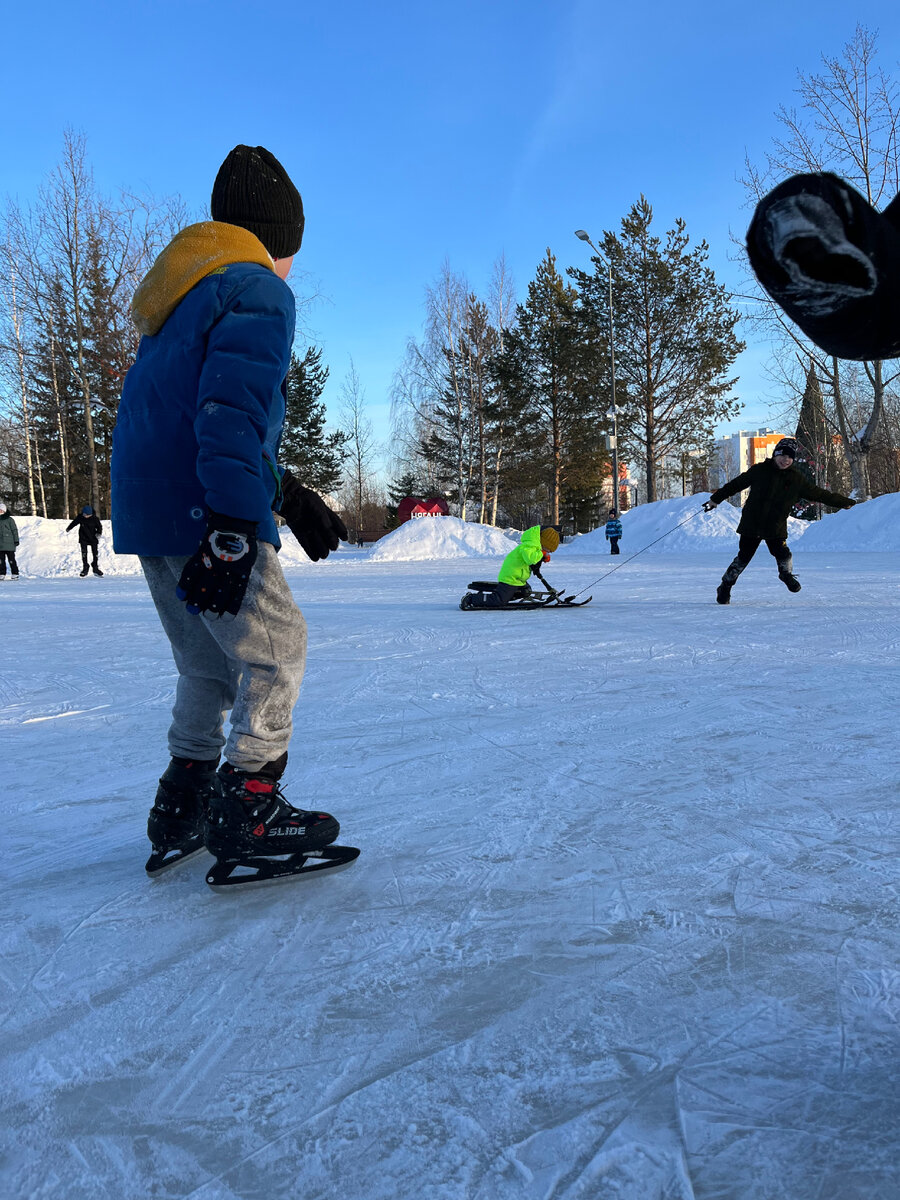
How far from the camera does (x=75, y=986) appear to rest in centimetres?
141

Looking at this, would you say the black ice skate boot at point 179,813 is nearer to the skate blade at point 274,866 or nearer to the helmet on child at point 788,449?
the skate blade at point 274,866

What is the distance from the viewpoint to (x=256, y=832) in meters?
1.80

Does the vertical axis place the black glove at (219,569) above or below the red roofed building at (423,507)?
below

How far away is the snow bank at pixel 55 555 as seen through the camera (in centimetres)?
1847

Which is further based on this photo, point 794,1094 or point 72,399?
point 72,399

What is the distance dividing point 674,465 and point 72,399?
2341cm

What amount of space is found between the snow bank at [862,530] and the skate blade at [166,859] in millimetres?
→ 15636

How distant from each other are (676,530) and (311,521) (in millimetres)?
21111

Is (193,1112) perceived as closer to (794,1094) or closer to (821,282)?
(794,1094)

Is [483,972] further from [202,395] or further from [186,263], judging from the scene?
[186,263]

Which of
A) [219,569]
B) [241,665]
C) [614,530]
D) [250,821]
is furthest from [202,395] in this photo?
[614,530]

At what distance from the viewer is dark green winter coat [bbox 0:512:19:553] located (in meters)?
16.3

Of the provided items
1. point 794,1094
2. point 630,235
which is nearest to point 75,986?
point 794,1094

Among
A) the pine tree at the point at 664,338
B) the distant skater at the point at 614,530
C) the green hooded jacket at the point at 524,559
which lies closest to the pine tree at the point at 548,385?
the pine tree at the point at 664,338
